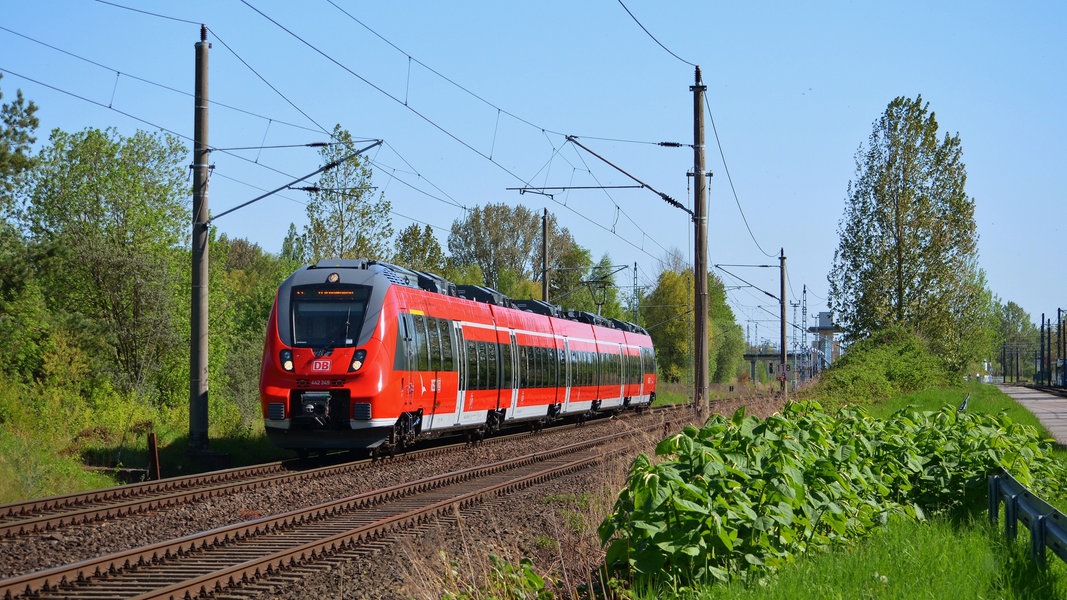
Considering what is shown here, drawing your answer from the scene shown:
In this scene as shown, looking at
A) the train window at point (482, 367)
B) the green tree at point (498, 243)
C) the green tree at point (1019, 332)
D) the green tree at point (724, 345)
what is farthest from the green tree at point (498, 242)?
the green tree at point (1019, 332)

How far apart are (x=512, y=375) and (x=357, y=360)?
8.74 metres

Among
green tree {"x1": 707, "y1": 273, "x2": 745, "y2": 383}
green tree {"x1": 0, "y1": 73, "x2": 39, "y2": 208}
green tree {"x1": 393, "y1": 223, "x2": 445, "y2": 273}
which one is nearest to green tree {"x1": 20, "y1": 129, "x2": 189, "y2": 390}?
green tree {"x1": 0, "y1": 73, "x2": 39, "y2": 208}

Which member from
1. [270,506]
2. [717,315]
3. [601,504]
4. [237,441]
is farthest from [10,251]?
[717,315]

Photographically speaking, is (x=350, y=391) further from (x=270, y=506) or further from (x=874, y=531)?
(x=874, y=531)

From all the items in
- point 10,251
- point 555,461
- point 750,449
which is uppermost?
point 10,251

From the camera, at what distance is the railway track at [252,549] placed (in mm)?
9164

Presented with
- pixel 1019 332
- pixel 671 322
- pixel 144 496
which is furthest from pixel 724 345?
pixel 1019 332

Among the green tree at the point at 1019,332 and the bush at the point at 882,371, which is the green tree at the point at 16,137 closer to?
the bush at the point at 882,371

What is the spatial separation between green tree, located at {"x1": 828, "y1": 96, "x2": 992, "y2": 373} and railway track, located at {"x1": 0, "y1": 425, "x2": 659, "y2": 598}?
28497mm

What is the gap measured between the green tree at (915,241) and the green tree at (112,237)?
2633 cm

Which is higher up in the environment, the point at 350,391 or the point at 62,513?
the point at 350,391

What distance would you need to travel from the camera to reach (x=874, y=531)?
322 inches

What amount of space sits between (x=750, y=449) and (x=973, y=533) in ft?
7.40

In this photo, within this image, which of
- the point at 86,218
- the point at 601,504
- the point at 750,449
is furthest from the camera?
the point at 86,218
